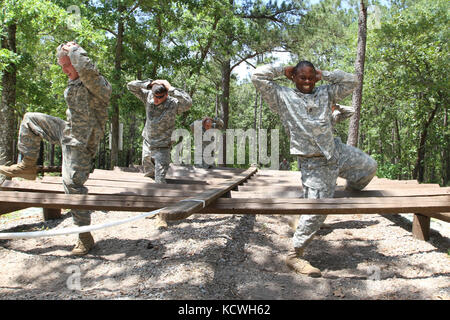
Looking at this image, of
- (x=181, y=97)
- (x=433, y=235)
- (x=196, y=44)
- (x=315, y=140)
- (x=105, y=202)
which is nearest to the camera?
(x=105, y=202)

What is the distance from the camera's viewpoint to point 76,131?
11.3 ft

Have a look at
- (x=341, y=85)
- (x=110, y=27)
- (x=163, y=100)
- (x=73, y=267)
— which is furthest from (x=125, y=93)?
(x=341, y=85)

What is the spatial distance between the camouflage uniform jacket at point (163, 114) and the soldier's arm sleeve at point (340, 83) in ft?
7.90

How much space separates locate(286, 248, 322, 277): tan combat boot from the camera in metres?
2.92

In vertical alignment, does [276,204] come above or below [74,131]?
below

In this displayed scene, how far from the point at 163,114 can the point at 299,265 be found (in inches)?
122

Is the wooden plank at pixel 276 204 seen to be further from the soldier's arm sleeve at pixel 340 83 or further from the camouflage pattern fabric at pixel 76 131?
the soldier's arm sleeve at pixel 340 83

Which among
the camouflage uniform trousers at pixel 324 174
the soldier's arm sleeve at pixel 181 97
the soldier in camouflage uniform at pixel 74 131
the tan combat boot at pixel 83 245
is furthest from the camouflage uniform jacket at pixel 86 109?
the camouflage uniform trousers at pixel 324 174

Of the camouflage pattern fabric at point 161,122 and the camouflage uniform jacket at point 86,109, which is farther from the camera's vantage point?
the camouflage pattern fabric at point 161,122

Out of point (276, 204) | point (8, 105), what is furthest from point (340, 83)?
point (8, 105)

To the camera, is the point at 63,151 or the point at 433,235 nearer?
the point at 63,151

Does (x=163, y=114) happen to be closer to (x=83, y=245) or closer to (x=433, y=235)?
(x=83, y=245)

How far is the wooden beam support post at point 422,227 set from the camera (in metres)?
4.08

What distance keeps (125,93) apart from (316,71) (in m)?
7.89
